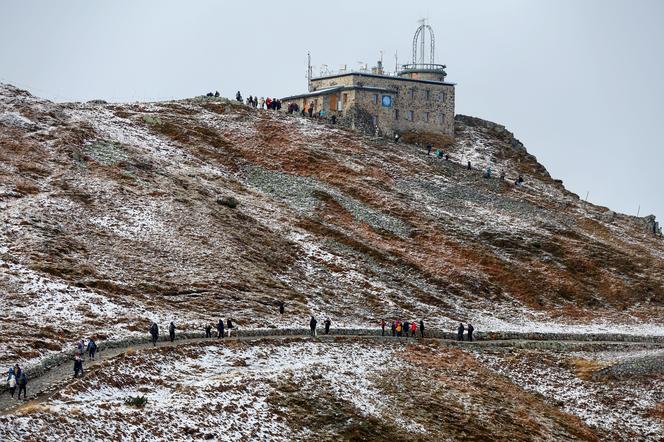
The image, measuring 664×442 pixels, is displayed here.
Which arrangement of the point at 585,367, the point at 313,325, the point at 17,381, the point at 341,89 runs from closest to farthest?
the point at 17,381
the point at 313,325
the point at 585,367
the point at 341,89

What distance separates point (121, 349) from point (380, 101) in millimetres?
69350

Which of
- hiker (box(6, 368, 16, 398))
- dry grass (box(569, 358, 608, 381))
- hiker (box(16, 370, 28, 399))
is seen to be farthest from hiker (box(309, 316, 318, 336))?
hiker (box(6, 368, 16, 398))

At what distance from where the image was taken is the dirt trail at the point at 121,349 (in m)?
46.0

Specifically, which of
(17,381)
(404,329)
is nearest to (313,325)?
(404,329)

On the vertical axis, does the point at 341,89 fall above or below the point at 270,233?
above

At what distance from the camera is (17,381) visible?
153 ft

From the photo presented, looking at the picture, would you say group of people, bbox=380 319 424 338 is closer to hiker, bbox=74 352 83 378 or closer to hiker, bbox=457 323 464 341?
hiker, bbox=457 323 464 341

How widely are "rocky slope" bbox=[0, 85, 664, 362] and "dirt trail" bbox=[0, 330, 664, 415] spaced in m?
2.15

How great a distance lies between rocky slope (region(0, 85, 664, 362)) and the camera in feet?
220

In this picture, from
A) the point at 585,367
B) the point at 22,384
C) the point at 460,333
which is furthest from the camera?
the point at 460,333

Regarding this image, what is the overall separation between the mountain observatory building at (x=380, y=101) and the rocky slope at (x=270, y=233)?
503cm

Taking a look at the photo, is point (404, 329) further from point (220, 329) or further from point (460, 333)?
point (220, 329)

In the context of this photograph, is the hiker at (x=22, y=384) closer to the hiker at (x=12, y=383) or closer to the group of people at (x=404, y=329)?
the hiker at (x=12, y=383)

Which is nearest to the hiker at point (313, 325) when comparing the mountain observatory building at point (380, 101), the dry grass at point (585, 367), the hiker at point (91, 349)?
the hiker at point (91, 349)
